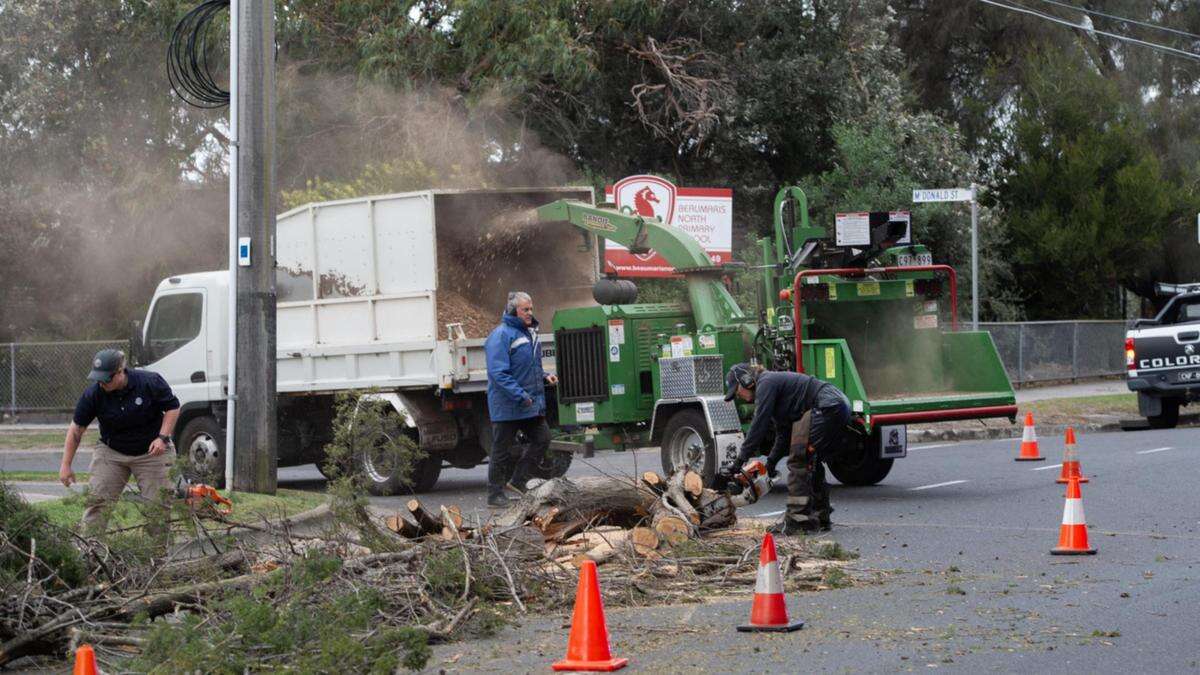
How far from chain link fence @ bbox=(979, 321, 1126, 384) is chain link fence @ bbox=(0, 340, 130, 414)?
1732 cm

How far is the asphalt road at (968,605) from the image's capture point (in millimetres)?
6594

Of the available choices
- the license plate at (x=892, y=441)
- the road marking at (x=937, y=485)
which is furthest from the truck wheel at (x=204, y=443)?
the road marking at (x=937, y=485)

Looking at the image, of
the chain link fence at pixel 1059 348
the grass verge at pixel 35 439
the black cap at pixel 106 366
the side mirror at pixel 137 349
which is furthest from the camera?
the chain link fence at pixel 1059 348

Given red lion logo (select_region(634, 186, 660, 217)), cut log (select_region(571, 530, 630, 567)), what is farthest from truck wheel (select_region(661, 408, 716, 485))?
red lion logo (select_region(634, 186, 660, 217))

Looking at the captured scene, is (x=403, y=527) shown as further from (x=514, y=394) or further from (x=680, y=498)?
(x=514, y=394)

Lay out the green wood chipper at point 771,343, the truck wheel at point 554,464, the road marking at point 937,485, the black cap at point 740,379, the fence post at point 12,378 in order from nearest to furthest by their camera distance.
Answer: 1. the black cap at point 740,379
2. the green wood chipper at point 771,343
3. the road marking at point 937,485
4. the truck wheel at point 554,464
5. the fence post at point 12,378

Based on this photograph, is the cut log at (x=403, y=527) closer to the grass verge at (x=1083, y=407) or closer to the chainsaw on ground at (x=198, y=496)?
the chainsaw on ground at (x=198, y=496)

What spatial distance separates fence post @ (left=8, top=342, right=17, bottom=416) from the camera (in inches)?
1084

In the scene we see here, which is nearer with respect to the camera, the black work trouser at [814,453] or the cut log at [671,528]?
the cut log at [671,528]

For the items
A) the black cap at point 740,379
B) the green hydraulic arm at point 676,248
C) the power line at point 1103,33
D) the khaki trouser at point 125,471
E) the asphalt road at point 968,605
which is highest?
the power line at point 1103,33

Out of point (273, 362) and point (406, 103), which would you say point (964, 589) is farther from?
point (406, 103)

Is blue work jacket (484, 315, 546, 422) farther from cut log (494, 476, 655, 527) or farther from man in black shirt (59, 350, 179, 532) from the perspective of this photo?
man in black shirt (59, 350, 179, 532)

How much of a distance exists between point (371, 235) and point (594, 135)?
1240cm

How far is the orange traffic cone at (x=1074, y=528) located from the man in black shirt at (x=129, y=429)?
5.97m
